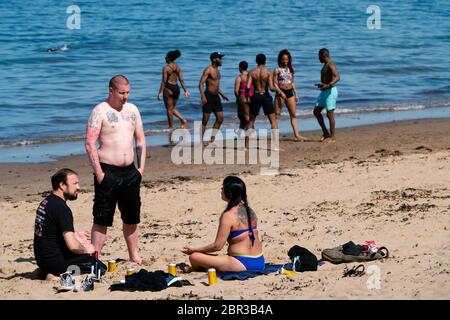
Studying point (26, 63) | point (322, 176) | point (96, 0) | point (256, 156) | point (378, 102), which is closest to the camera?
point (322, 176)

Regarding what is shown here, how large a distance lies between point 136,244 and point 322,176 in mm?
4431

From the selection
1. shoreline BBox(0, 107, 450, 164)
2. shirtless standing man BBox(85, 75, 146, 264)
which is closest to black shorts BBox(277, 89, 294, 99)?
shoreline BBox(0, 107, 450, 164)

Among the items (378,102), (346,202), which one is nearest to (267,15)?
(378,102)

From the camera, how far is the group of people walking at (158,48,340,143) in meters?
15.5

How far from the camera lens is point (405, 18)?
140 ft

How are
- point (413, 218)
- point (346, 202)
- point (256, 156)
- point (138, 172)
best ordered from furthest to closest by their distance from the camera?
point (256, 156), point (346, 202), point (413, 218), point (138, 172)

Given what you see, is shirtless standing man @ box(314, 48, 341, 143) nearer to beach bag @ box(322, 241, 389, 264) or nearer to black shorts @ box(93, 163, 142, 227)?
beach bag @ box(322, 241, 389, 264)

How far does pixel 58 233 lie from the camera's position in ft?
27.9

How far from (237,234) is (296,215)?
8.13ft

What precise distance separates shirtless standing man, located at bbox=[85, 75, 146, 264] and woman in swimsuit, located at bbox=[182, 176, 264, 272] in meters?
0.97

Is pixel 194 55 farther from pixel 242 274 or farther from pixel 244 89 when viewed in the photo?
pixel 242 274

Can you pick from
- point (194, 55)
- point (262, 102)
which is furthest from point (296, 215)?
point (194, 55)

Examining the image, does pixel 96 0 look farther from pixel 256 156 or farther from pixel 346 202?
pixel 346 202

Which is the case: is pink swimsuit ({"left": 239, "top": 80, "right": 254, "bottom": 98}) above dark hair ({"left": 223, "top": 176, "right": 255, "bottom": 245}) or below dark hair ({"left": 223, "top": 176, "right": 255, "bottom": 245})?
above
